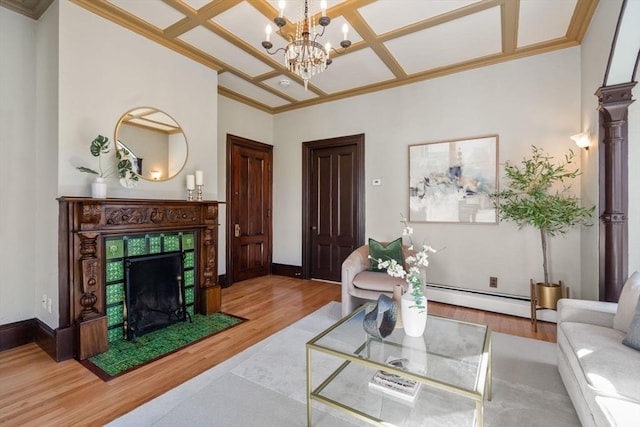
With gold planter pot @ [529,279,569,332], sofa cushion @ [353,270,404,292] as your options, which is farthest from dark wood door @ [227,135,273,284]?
gold planter pot @ [529,279,569,332]

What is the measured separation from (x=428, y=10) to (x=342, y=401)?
123 inches

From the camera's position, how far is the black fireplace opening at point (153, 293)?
270 cm

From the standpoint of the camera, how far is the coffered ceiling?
8.38ft

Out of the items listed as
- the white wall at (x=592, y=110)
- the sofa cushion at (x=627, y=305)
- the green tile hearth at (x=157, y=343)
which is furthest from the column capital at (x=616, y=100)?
the green tile hearth at (x=157, y=343)

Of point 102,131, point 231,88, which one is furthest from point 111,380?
point 231,88

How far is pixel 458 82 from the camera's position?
3734 mm

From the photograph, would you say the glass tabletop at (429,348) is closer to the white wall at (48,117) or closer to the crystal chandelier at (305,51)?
the crystal chandelier at (305,51)

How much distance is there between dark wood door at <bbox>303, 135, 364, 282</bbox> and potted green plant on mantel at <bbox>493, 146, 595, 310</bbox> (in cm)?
191

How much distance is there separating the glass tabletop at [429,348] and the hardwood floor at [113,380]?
3.89ft

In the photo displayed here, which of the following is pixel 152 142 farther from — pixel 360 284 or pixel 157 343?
pixel 360 284

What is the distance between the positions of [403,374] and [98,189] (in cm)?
270

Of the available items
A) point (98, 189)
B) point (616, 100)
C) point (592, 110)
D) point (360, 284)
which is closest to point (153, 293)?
point (98, 189)

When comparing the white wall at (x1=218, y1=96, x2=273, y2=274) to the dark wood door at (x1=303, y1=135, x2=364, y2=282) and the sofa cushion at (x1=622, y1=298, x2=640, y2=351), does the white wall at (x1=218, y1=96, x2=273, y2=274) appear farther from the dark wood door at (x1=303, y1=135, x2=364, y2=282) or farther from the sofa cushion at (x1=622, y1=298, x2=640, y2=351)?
the sofa cushion at (x1=622, y1=298, x2=640, y2=351)

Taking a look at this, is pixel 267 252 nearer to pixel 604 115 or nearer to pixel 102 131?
pixel 102 131
